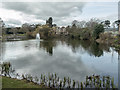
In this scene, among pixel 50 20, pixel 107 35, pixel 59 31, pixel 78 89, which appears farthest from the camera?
pixel 50 20

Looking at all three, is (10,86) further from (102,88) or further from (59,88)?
(102,88)

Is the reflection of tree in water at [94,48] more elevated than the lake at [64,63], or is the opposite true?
the reflection of tree in water at [94,48]

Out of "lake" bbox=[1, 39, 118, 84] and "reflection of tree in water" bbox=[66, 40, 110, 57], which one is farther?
"reflection of tree in water" bbox=[66, 40, 110, 57]

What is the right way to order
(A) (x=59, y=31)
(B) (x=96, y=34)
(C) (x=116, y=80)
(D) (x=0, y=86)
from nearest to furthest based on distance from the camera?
(D) (x=0, y=86), (C) (x=116, y=80), (B) (x=96, y=34), (A) (x=59, y=31)

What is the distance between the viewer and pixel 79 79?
757 cm

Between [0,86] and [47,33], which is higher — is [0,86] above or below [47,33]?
below

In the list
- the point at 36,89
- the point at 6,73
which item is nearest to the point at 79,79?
the point at 36,89

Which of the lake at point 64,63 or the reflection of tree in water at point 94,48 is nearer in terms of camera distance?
the lake at point 64,63

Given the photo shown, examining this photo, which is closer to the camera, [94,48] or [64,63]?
[64,63]

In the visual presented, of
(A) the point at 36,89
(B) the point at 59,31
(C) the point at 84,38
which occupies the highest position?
(B) the point at 59,31

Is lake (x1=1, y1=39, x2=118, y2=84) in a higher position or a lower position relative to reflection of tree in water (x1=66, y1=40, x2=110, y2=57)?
lower

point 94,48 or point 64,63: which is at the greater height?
point 94,48

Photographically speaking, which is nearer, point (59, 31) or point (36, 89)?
point (36, 89)

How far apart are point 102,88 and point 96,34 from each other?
34864 mm
